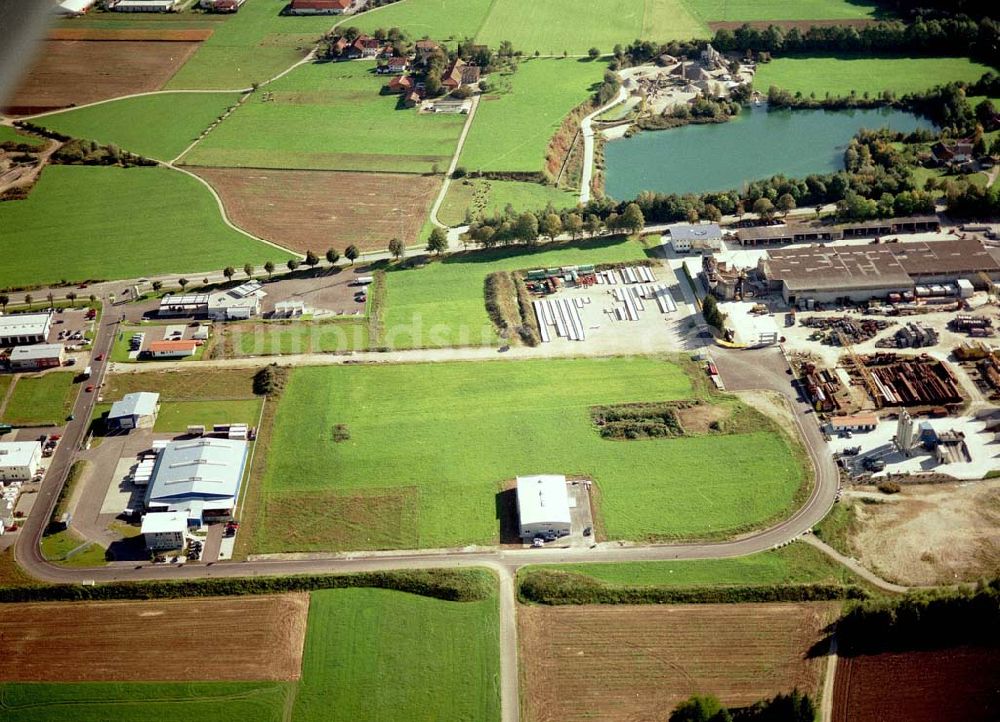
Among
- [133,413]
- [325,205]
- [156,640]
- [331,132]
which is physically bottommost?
[156,640]

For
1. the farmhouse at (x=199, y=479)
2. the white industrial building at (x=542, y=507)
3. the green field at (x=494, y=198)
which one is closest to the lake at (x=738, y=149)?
the green field at (x=494, y=198)

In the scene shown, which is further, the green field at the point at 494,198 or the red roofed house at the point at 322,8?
the red roofed house at the point at 322,8

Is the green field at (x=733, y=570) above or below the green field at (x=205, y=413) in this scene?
below

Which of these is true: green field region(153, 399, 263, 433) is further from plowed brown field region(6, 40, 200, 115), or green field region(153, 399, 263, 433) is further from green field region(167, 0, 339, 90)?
plowed brown field region(6, 40, 200, 115)

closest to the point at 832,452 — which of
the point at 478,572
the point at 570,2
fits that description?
the point at 478,572

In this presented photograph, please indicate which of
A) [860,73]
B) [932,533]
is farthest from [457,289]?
[860,73]

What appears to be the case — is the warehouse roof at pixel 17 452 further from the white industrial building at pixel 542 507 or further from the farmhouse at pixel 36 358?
the white industrial building at pixel 542 507

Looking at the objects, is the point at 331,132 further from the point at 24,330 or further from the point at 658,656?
the point at 658,656
